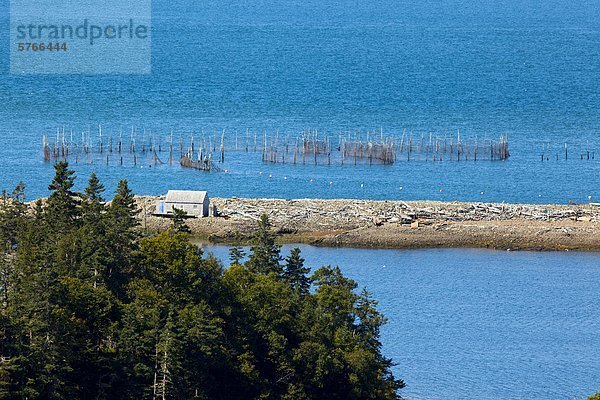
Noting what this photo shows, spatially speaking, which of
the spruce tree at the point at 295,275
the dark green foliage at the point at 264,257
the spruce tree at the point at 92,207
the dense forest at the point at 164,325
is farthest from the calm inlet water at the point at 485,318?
the spruce tree at the point at 92,207

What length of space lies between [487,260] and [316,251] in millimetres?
10807

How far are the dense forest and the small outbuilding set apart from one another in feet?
105

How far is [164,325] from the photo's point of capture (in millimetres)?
59750

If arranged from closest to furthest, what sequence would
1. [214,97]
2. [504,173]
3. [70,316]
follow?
[70,316] → [504,173] → [214,97]

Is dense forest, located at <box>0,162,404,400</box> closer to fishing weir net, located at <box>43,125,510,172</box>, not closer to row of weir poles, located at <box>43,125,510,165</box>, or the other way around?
fishing weir net, located at <box>43,125,510,172</box>

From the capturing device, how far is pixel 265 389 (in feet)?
205

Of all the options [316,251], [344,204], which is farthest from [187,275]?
[344,204]

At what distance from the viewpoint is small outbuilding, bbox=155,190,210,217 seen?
102 meters

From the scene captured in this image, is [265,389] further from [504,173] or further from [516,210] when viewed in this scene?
[504,173]

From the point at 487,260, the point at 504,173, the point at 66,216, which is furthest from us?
the point at 504,173

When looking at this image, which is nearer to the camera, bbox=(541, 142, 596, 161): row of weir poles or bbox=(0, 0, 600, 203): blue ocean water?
bbox=(0, 0, 600, 203): blue ocean water

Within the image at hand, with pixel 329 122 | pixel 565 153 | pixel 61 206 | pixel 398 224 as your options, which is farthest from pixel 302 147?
pixel 61 206

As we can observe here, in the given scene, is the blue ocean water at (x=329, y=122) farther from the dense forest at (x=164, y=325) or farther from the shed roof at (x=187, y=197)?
the dense forest at (x=164, y=325)

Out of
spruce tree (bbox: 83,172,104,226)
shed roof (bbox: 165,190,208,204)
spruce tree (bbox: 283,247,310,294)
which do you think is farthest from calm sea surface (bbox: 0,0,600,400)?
spruce tree (bbox: 83,172,104,226)
